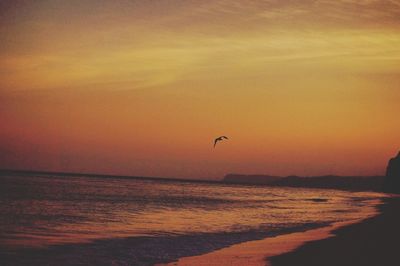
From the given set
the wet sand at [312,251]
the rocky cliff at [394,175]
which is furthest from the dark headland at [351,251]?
the rocky cliff at [394,175]

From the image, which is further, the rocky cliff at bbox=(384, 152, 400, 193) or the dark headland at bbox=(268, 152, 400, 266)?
the rocky cliff at bbox=(384, 152, 400, 193)

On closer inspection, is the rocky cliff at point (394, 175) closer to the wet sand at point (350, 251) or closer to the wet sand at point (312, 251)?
the wet sand at point (312, 251)

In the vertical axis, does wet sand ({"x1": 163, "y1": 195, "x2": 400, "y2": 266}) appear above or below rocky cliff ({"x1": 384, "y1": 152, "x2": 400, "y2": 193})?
below

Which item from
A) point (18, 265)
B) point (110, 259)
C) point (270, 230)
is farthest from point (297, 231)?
point (18, 265)

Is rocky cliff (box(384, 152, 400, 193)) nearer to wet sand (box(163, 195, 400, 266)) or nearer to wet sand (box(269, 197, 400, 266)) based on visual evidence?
wet sand (box(163, 195, 400, 266))

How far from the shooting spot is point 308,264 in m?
14.6

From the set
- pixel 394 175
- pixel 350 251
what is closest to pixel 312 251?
pixel 350 251

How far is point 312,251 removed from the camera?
1745 centimetres

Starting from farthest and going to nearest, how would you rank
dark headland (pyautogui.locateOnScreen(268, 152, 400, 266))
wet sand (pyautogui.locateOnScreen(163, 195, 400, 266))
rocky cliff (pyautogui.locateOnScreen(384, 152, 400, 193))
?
rocky cliff (pyautogui.locateOnScreen(384, 152, 400, 193))
wet sand (pyautogui.locateOnScreen(163, 195, 400, 266))
dark headland (pyautogui.locateOnScreen(268, 152, 400, 266))

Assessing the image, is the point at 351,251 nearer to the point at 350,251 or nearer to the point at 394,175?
the point at 350,251

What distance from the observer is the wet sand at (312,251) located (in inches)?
593

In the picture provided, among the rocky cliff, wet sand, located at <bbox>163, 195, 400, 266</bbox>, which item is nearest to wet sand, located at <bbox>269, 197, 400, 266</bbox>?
wet sand, located at <bbox>163, 195, 400, 266</bbox>

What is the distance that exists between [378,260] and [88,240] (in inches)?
459

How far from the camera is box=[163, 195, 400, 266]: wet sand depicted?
15.1 metres
